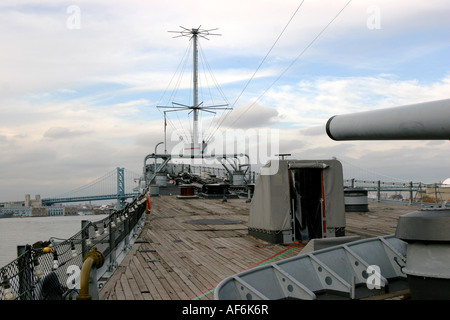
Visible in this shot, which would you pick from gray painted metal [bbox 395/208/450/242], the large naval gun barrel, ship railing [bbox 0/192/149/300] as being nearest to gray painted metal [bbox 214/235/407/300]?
gray painted metal [bbox 395/208/450/242]

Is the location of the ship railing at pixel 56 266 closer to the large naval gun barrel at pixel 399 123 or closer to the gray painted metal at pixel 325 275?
the gray painted metal at pixel 325 275

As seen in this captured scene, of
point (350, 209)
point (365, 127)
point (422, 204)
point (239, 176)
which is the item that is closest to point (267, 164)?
point (365, 127)

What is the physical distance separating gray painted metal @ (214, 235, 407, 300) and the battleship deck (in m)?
1.63

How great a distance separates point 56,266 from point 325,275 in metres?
3.76

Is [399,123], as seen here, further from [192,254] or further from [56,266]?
[192,254]

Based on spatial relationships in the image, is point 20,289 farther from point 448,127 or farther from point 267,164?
point 267,164

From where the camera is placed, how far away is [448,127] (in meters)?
3.53

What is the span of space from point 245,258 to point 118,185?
2982 inches

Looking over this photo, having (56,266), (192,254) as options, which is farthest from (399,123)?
(192,254)

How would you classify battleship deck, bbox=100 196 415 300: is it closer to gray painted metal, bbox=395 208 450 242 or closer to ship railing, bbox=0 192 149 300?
ship railing, bbox=0 192 149 300

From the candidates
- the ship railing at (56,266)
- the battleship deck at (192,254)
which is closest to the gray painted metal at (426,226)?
the battleship deck at (192,254)

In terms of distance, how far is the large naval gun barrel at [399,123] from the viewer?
3.59 metres

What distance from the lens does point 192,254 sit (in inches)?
414

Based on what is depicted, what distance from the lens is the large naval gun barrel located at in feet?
11.8
